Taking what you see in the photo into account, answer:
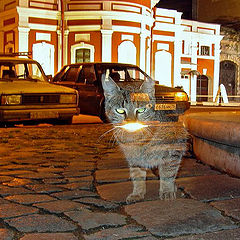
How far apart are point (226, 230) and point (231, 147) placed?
1.95 metres

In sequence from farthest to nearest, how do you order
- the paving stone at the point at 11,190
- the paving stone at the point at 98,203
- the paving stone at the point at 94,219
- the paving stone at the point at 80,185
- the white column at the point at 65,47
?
the white column at the point at 65,47, the paving stone at the point at 80,185, the paving stone at the point at 11,190, the paving stone at the point at 98,203, the paving stone at the point at 94,219

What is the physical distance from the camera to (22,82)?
38.2 ft

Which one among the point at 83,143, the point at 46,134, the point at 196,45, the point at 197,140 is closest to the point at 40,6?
the point at 196,45

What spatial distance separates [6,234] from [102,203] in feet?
3.28

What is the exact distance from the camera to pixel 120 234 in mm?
3074

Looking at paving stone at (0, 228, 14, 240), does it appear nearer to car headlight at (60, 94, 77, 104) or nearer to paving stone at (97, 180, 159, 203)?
paving stone at (97, 180, 159, 203)

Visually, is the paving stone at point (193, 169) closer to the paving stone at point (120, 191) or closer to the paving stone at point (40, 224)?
the paving stone at point (120, 191)

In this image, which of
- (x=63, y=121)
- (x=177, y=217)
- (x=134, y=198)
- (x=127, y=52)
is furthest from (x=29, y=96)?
(x=127, y=52)

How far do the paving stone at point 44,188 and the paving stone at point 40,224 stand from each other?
0.84 metres

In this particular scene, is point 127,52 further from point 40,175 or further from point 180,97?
point 40,175

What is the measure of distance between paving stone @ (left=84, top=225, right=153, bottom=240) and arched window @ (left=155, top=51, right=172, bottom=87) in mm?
26589

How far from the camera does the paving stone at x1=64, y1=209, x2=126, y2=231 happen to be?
326 cm

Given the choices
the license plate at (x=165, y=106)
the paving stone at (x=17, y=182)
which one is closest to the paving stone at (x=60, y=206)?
the paving stone at (x=17, y=182)

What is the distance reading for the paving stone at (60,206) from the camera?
144 inches
